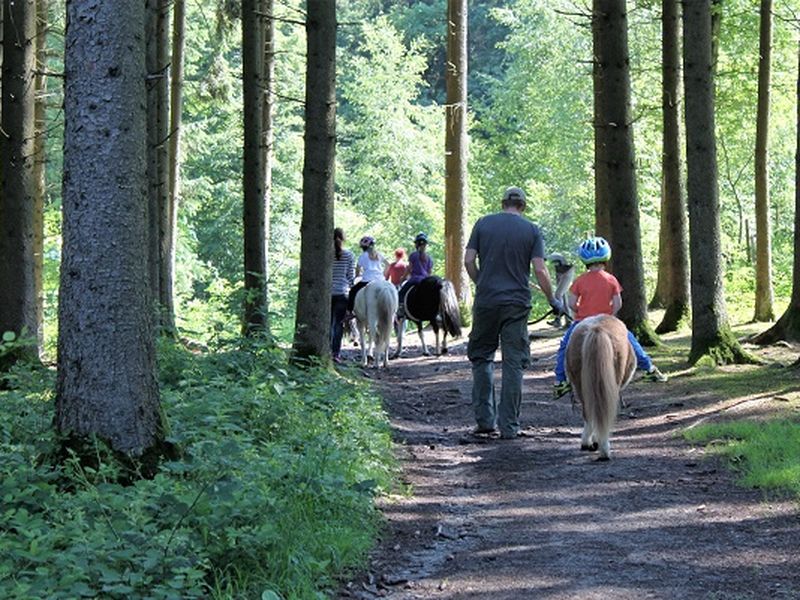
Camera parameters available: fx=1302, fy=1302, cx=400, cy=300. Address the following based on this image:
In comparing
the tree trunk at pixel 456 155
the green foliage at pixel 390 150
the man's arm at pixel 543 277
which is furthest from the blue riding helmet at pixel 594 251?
the green foliage at pixel 390 150

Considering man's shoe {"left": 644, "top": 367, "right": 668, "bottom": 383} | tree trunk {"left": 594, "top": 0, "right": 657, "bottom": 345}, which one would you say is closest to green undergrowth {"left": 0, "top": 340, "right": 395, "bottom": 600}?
man's shoe {"left": 644, "top": 367, "right": 668, "bottom": 383}

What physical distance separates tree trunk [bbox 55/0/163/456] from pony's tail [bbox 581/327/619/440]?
4.37m

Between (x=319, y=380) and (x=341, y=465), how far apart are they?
140 inches

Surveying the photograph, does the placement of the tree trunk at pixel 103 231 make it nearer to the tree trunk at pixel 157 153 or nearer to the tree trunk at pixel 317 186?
the tree trunk at pixel 317 186

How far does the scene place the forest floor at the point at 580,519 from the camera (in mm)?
6820

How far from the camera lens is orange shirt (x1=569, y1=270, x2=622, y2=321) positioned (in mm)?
12000

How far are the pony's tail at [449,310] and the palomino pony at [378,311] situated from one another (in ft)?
5.69

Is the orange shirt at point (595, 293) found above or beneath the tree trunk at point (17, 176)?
beneath

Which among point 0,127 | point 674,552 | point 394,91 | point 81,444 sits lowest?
point 674,552

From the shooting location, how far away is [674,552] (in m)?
7.46

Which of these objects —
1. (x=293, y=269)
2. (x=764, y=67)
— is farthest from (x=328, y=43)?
(x=293, y=269)

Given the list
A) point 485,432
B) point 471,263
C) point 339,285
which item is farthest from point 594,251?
point 339,285

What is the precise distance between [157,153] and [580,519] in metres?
11.7

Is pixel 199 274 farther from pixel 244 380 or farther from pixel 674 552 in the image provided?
pixel 674 552
